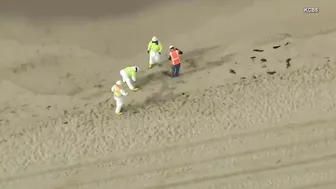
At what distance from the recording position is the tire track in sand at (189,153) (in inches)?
814

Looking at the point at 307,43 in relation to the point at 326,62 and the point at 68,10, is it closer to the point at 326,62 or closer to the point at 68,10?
the point at 326,62

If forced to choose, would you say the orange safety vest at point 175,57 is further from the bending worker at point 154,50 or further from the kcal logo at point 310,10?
the kcal logo at point 310,10

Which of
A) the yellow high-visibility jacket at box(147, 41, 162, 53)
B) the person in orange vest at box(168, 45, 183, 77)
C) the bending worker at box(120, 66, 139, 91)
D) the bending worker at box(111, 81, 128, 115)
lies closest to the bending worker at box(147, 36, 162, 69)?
the yellow high-visibility jacket at box(147, 41, 162, 53)

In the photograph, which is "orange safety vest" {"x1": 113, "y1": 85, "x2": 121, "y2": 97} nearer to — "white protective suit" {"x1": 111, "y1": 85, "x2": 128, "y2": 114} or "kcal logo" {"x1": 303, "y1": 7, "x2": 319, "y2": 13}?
"white protective suit" {"x1": 111, "y1": 85, "x2": 128, "y2": 114}

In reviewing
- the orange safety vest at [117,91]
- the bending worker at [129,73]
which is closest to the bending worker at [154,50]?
the bending worker at [129,73]

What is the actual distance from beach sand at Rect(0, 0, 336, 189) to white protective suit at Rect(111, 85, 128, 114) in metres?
0.43

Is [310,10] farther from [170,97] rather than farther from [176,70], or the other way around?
[170,97]

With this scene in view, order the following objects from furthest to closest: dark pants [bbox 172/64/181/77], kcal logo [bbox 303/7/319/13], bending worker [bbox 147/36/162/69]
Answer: kcal logo [bbox 303/7/319/13] < bending worker [bbox 147/36/162/69] < dark pants [bbox 172/64/181/77]

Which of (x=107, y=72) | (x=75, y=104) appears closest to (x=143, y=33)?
(x=107, y=72)

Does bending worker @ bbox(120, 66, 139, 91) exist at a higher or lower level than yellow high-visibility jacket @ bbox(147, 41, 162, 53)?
lower

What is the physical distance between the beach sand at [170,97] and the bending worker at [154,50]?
32 centimetres

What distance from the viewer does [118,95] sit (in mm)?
21812

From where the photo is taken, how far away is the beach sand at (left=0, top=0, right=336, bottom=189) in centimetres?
2067

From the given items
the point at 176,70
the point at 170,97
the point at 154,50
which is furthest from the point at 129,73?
the point at 176,70
